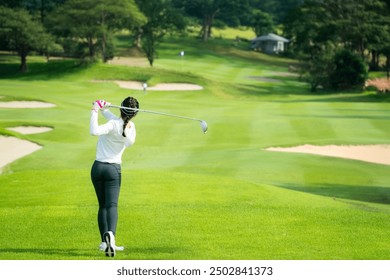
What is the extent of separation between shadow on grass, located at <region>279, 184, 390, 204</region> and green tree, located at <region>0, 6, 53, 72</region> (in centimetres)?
5470

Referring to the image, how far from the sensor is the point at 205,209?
14.8 m

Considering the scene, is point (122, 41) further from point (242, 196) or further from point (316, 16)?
point (242, 196)

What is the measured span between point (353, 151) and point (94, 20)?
51.7 m

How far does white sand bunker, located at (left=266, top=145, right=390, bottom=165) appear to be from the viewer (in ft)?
96.0

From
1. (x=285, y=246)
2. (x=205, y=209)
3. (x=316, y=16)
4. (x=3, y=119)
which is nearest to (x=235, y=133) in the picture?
(x=3, y=119)

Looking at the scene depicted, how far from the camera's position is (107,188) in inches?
452

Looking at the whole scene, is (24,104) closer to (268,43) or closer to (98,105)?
(98,105)

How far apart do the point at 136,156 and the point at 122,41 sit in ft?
285

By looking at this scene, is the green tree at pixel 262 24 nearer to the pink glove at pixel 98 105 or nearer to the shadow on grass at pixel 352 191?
the shadow on grass at pixel 352 191

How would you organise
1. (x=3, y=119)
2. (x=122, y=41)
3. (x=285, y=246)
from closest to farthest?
1. (x=285, y=246)
2. (x=3, y=119)
3. (x=122, y=41)

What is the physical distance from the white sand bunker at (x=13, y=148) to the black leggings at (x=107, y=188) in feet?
50.6

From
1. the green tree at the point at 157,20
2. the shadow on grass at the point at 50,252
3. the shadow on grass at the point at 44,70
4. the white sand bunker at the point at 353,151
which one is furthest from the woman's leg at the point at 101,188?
the green tree at the point at 157,20

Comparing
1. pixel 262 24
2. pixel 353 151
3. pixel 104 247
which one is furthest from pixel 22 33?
pixel 262 24
